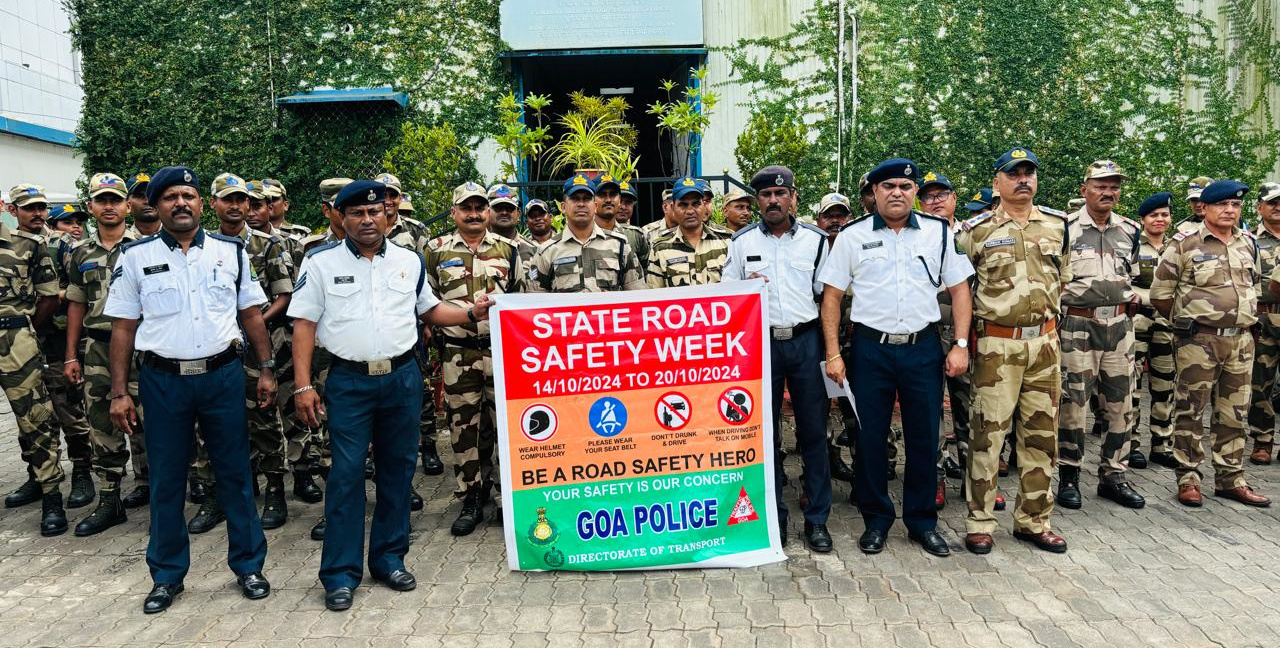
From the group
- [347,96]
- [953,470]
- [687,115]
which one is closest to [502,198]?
[953,470]

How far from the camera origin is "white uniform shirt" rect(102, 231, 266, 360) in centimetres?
390

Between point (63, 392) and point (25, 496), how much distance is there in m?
0.74

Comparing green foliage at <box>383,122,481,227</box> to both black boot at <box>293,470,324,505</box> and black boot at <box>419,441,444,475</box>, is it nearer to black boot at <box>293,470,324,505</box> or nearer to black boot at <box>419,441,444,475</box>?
black boot at <box>419,441,444,475</box>

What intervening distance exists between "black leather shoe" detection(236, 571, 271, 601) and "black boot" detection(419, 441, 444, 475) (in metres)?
2.19

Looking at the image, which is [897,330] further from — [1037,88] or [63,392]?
[1037,88]

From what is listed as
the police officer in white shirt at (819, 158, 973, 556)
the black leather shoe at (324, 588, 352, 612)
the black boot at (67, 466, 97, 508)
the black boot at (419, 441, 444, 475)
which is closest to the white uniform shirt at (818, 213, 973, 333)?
the police officer in white shirt at (819, 158, 973, 556)

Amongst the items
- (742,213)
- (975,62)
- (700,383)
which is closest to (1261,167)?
(975,62)

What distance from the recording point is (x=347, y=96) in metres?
10.6

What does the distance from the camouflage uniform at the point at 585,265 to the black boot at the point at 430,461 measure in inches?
76.5

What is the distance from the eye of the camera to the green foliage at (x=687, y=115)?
373 inches

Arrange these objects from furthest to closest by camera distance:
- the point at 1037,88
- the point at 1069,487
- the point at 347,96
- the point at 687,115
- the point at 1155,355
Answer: the point at 1037,88 < the point at 347,96 < the point at 687,115 < the point at 1155,355 < the point at 1069,487

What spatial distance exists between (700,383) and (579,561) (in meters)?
1.08

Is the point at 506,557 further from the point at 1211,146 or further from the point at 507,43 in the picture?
the point at 1211,146

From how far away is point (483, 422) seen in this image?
517cm
